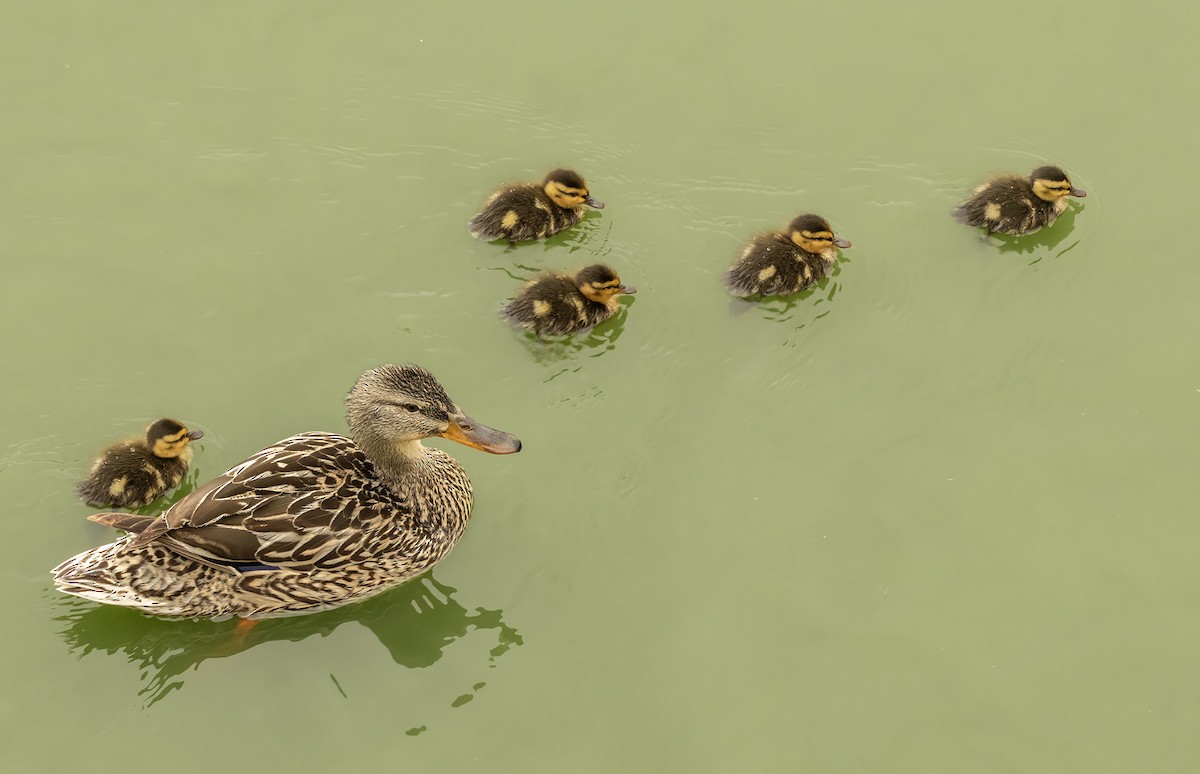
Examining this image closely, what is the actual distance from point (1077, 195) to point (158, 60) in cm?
402

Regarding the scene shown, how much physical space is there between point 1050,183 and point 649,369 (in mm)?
1796

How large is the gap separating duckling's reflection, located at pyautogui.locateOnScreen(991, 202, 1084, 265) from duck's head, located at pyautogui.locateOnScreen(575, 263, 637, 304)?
160 centimetres

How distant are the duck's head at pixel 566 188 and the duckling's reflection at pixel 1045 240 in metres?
1.66

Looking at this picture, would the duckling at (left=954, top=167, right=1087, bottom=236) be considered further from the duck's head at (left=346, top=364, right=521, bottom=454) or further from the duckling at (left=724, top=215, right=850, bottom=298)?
the duck's head at (left=346, top=364, right=521, bottom=454)

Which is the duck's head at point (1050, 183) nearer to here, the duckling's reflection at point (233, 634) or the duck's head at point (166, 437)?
the duckling's reflection at point (233, 634)

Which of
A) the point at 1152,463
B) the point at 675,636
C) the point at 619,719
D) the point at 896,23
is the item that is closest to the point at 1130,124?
the point at 896,23

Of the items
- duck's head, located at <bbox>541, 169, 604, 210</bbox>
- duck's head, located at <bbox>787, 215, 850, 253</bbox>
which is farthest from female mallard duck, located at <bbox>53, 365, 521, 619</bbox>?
duck's head, located at <bbox>787, 215, 850, 253</bbox>

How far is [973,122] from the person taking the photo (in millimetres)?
5406

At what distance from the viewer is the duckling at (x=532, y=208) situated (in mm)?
4848

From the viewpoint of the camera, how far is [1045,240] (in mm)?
5051

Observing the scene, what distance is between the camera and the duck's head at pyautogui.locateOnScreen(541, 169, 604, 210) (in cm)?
487

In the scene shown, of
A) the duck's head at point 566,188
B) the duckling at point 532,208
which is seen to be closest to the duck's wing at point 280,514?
the duckling at point 532,208

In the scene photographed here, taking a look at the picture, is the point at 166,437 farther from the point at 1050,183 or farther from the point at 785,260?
the point at 1050,183

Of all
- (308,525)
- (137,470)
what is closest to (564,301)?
(308,525)
